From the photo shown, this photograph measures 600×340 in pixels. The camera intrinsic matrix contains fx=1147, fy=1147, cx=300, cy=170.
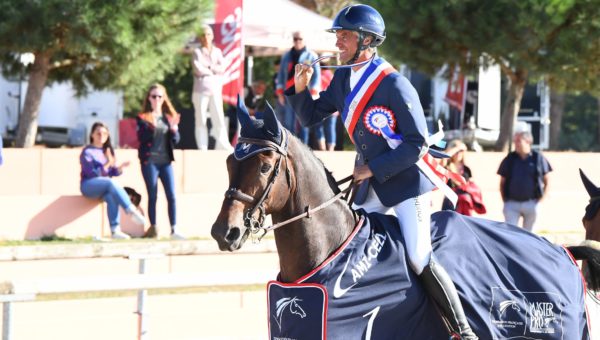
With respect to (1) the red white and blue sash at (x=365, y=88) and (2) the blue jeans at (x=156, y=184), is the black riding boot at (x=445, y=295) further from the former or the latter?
(2) the blue jeans at (x=156, y=184)

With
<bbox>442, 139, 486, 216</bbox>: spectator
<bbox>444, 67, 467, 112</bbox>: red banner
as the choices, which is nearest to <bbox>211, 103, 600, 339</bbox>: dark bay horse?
<bbox>442, 139, 486, 216</bbox>: spectator

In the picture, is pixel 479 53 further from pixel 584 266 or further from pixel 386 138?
pixel 386 138

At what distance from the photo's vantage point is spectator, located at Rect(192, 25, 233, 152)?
15.0 meters

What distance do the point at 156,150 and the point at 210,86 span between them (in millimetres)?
2462

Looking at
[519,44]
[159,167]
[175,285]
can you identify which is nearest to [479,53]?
[519,44]

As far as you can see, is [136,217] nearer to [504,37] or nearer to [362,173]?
[362,173]

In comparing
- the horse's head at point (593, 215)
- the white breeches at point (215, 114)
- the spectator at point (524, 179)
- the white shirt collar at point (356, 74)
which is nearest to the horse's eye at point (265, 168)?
the white shirt collar at point (356, 74)

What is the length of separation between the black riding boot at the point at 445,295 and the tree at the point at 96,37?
9.01m

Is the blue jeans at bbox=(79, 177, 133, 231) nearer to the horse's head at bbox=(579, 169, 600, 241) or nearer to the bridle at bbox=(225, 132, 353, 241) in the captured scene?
the horse's head at bbox=(579, 169, 600, 241)

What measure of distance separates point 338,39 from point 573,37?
12.5 metres

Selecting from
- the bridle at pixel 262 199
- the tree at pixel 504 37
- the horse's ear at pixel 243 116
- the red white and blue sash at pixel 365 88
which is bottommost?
the bridle at pixel 262 199

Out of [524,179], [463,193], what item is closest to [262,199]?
[463,193]

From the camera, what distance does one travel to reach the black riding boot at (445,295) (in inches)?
244

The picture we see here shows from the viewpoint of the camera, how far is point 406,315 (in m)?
6.14
